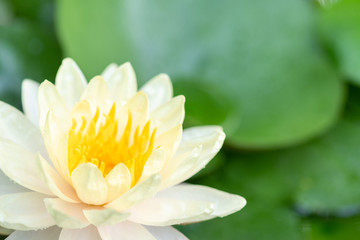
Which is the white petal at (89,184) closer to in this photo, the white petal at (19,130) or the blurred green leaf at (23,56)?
the white petal at (19,130)

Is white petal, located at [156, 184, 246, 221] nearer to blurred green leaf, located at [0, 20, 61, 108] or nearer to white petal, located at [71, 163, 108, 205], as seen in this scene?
white petal, located at [71, 163, 108, 205]

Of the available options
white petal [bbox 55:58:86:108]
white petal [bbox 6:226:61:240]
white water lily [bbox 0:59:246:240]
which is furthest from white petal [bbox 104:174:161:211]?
white petal [bbox 55:58:86:108]

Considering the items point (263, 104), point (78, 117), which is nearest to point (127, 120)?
point (78, 117)

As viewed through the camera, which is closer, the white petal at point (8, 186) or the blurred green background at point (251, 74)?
the white petal at point (8, 186)

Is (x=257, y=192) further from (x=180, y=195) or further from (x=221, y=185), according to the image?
(x=180, y=195)

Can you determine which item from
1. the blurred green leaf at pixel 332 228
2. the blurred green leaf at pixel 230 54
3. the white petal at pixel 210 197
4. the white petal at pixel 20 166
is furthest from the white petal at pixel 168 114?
the blurred green leaf at pixel 332 228

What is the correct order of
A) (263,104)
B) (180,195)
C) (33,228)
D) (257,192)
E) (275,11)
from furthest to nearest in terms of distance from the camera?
(275,11) < (263,104) < (257,192) < (180,195) < (33,228)
